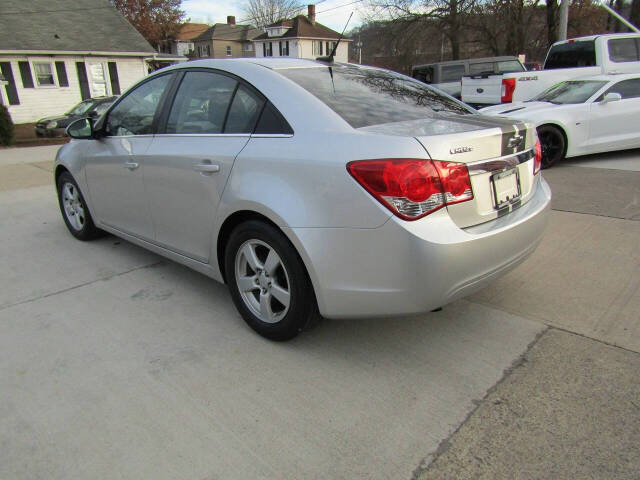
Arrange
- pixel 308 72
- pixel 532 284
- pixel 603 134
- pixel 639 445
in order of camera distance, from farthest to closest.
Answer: pixel 603 134, pixel 532 284, pixel 308 72, pixel 639 445

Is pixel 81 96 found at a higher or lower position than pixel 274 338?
higher

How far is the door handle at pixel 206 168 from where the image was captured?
2.97m

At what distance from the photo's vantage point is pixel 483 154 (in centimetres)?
249

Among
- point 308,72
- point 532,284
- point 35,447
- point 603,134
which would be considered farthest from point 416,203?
point 603,134

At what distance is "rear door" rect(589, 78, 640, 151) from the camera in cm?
766

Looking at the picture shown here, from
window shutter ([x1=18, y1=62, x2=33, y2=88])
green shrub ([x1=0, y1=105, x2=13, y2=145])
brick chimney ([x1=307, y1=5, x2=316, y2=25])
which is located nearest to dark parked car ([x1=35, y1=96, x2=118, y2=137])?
green shrub ([x1=0, y1=105, x2=13, y2=145])

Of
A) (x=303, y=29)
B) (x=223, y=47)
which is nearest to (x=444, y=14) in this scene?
(x=303, y=29)

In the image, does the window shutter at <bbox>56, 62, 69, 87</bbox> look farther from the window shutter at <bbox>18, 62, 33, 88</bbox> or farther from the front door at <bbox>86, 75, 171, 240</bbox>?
the front door at <bbox>86, 75, 171, 240</bbox>

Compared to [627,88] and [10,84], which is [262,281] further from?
[10,84]

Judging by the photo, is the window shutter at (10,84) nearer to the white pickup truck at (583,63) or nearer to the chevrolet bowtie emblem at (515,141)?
the white pickup truck at (583,63)

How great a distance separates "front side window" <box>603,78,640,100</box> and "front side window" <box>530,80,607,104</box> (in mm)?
186

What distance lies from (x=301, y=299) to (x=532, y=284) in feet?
6.33

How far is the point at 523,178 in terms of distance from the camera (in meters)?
2.84

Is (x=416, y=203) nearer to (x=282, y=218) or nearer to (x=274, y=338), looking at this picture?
(x=282, y=218)
